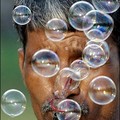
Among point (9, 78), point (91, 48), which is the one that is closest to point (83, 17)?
point (91, 48)

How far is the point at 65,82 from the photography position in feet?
10.7

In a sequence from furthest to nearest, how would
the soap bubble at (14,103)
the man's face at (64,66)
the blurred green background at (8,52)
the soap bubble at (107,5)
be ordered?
the blurred green background at (8,52) < the soap bubble at (14,103) < the soap bubble at (107,5) < the man's face at (64,66)

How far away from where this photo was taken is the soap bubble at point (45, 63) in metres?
3.33

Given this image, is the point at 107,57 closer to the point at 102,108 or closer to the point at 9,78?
the point at 102,108

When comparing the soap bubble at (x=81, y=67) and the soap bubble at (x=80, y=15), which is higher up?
the soap bubble at (x=80, y=15)

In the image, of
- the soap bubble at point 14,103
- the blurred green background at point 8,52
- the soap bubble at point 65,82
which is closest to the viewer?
the soap bubble at point 65,82

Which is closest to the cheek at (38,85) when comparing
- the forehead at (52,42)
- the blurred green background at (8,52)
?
the forehead at (52,42)

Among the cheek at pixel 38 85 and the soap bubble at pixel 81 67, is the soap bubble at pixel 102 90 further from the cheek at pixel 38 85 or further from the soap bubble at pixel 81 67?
the cheek at pixel 38 85

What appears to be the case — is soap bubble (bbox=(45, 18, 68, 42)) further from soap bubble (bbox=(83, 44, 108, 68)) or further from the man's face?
soap bubble (bbox=(83, 44, 108, 68))

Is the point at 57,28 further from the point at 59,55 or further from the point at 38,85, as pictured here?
the point at 38,85

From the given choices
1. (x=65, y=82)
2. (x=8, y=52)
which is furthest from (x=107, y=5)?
(x=8, y=52)

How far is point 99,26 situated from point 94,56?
15cm

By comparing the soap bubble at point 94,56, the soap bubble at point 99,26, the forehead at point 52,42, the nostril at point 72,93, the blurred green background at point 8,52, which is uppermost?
the soap bubble at point 99,26

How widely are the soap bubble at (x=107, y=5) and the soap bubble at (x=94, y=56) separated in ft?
0.57
